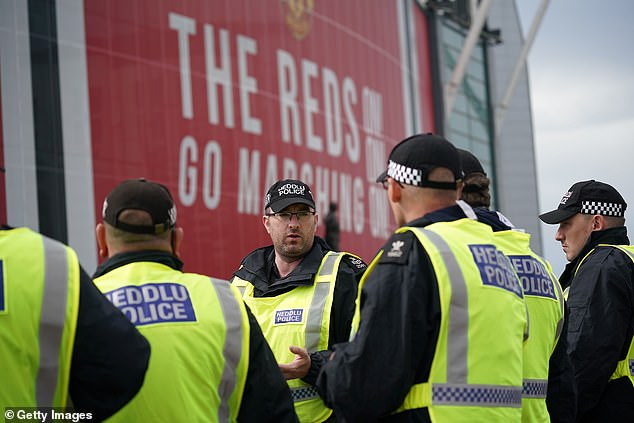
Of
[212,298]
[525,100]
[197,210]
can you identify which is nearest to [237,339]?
[212,298]

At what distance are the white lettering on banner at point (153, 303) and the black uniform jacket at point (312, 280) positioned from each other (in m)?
1.62

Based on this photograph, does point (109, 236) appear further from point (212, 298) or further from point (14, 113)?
point (14, 113)

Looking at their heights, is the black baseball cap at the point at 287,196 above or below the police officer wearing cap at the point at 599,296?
above

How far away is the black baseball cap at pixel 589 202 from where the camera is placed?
20.4 feet

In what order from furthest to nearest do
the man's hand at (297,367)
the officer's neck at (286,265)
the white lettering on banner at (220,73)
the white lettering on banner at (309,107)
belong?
1. the white lettering on banner at (309,107)
2. the white lettering on banner at (220,73)
3. the officer's neck at (286,265)
4. the man's hand at (297,367)

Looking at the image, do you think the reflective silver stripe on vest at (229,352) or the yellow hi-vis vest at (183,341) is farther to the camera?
the reflective silver stripe on vest at (229,352)

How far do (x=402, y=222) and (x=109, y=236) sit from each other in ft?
3.69

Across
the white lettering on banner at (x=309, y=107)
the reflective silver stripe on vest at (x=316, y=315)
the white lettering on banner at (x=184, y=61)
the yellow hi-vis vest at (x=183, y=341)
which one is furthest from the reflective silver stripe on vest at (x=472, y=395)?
the white lettering on banner at (x=309, y=107)

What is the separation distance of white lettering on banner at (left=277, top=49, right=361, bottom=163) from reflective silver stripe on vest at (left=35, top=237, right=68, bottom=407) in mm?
23993

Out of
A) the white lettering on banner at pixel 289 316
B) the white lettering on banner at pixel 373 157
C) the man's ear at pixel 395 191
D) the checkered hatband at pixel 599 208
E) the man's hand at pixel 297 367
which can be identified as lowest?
the man's hand at pixel 297 367

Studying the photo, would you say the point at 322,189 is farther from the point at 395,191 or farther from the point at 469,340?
the point at 469,340

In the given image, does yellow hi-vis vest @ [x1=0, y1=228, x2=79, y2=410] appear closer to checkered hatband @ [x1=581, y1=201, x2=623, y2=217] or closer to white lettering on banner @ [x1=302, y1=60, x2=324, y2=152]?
checkered hatband @ [x1=581, y1=201, x2=623, y2=217]

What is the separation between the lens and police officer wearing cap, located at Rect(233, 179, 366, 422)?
561 cm

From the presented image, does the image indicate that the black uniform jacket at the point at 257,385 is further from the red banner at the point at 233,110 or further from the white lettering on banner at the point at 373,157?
the white lettering on banner at the point at 373,157
